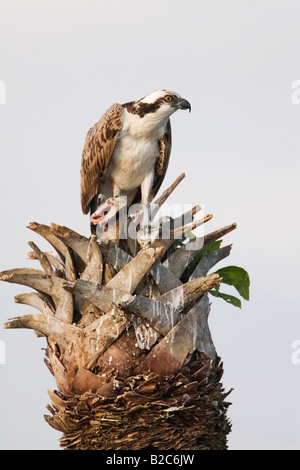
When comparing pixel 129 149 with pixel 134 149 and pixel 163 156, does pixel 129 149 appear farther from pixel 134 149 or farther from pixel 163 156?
pixel 163 156

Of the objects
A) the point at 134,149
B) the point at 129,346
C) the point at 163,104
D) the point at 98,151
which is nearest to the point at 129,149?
the point at 134,149

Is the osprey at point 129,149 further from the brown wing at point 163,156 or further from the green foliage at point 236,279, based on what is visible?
the green foliage at point 236,279

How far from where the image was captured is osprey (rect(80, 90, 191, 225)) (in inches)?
382

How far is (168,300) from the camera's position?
25.0 feet

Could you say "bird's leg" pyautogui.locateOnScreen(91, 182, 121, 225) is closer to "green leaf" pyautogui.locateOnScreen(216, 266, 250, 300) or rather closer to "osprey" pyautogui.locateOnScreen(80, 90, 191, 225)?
"osprey" pyautogui.locateOnScreen(80, 90, 191, 225)

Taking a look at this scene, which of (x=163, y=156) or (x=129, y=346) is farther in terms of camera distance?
(x=163, y=156)

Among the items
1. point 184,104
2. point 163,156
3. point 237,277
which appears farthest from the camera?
point 163,156

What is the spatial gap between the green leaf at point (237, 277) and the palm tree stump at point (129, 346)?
0.81 m

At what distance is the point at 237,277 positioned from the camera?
28.6 feet

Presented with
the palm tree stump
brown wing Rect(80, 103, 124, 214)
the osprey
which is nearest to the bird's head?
the osprey

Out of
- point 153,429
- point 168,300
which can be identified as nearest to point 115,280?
point 168,300

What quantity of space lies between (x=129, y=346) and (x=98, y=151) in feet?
11.2

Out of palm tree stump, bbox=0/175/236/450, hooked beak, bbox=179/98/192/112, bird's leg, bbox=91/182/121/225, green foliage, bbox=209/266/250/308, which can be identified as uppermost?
hooked beak, bbox=179/98/192/112
